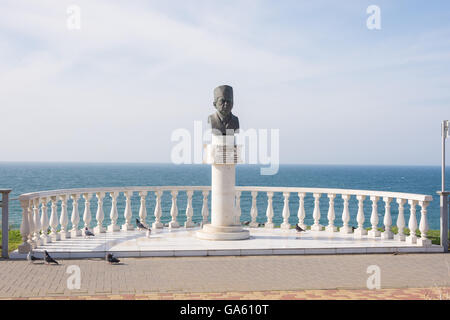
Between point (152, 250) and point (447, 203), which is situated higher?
point (447, 203)

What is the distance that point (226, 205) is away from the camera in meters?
11.8

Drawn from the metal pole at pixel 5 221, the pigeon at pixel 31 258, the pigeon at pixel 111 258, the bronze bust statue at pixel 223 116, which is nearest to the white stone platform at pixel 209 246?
the metal pole at pixel 5 221

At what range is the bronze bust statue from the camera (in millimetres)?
11883

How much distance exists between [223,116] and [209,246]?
134 inches

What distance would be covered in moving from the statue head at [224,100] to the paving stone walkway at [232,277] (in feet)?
12.9

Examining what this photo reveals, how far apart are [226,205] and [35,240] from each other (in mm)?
4557

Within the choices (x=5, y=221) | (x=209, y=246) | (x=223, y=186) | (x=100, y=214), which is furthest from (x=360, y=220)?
(x=5, y=221)

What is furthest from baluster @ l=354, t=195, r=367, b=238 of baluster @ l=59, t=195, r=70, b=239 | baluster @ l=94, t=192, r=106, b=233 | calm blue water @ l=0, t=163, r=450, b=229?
calm blue water @ l=0, t=163, r=450, b=229

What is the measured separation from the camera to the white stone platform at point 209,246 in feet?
32.4
